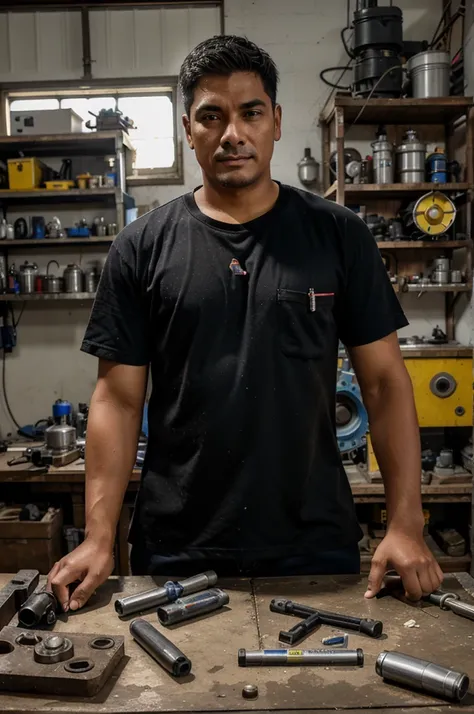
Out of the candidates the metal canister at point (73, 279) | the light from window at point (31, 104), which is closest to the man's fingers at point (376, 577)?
the metal canister at point (73, 279)

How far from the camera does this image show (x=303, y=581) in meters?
1.24

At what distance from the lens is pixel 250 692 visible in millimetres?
864

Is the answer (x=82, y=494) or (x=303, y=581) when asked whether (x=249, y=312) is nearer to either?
(x=303, y=581)

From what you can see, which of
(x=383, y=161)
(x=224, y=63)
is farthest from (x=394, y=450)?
(x=383, y=161)

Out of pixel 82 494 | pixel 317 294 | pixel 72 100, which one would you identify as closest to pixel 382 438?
pixel 317 294

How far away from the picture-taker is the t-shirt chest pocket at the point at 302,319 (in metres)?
1.32

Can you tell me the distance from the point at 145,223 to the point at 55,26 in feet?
9.12

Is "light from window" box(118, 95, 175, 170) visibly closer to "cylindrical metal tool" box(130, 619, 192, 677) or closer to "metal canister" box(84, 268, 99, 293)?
"metal canister" box(84, 268, 99, 293)

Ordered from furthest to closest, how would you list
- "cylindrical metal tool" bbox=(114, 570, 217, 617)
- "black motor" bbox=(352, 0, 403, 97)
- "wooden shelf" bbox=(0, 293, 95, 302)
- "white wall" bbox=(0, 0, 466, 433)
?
"white wall" bbox=(0, 0, 466, 433), "wooden shelf" bbox=(0, 293, 95, 302), "black motor" bbox=(352, 0, 403, 97), "cylindrical metal tool" bbox=(114, 570, 217, 617)

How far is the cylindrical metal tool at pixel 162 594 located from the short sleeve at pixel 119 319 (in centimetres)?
44

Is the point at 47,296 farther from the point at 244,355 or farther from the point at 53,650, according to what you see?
the point at 53,650

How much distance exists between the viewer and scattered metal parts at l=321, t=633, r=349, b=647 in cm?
100

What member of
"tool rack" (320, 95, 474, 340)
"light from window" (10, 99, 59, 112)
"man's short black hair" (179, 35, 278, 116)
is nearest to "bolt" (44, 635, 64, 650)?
"man's short black hair" (179, 35, 278, 116)

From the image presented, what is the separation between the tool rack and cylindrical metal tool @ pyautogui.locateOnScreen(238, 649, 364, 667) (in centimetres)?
255
